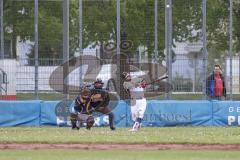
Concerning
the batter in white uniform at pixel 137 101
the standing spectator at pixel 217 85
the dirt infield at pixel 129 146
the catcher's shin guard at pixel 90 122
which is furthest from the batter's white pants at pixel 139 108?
the standing spectator at pixel 217 85

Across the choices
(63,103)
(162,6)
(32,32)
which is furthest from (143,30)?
(63,103)

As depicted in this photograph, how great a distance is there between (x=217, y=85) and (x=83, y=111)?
6.86 metres

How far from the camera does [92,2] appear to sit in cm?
3453

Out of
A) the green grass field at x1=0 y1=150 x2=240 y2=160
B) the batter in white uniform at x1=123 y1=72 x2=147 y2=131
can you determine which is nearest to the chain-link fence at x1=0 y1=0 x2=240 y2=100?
the batter in white uniform at x1=123 y1=72 x2=147 y2=131

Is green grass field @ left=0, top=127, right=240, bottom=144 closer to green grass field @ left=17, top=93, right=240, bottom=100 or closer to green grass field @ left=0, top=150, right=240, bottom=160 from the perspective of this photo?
green grass field @ left=0, top=150, right=240, bottom=160

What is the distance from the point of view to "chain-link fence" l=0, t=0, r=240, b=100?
28828 mm

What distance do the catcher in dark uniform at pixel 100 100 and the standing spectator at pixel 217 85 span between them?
6.13 meters

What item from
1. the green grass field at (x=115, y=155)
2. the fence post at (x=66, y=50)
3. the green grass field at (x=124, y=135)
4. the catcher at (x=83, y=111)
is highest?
the fence post at (x=66, y=50)

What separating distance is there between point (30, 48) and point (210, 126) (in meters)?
17.0

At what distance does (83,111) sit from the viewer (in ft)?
72.7

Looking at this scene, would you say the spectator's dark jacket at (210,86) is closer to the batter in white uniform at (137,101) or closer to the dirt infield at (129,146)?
the batter in white uniform at (137,101)

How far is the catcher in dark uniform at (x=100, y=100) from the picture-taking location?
2205 centimetres

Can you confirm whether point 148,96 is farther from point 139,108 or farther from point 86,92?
point 86,92

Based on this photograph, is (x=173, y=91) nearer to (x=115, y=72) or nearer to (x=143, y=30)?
(x=115, y=72)
